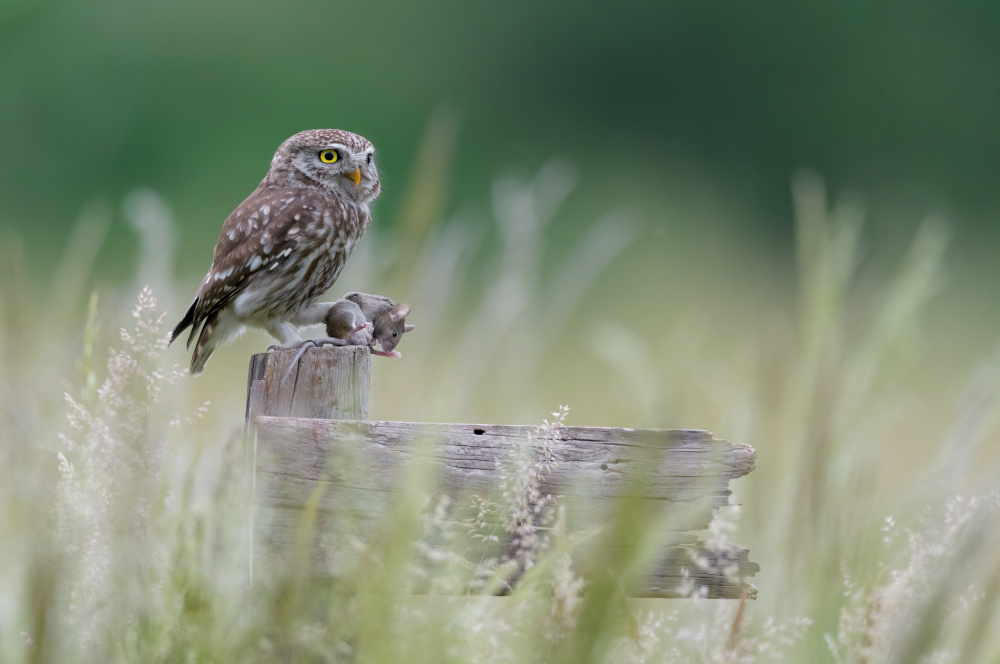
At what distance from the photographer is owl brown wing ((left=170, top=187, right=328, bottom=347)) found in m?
2.42

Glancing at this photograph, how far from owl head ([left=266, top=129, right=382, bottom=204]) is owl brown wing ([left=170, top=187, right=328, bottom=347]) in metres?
0.14

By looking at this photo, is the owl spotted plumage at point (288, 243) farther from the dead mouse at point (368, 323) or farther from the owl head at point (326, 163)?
the dead mouse at point (368, 323)

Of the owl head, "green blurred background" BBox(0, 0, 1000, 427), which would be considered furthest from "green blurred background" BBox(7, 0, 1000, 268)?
the owl head

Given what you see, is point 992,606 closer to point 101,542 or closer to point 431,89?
point 101,542

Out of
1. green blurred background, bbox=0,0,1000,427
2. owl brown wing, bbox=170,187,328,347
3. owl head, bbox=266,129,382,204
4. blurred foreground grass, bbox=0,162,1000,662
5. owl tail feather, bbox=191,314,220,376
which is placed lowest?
blurred foreground grass, bbox=0,162,1000,662

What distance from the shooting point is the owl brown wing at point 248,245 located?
7.93ft

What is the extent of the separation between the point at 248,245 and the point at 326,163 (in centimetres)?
32

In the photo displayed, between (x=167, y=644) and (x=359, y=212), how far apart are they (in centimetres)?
165

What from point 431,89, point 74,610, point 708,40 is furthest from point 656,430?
point 708,40

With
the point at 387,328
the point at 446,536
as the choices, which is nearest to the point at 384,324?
the point at 387,328

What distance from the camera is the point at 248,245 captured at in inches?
95.8

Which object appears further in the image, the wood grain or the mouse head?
the mouse head

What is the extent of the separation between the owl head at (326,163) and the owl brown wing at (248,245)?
14 cm

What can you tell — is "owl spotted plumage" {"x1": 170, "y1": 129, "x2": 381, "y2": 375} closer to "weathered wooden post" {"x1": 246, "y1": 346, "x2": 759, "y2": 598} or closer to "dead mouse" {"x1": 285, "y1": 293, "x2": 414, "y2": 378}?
"dead mouse" {"x1": 285, "y1": 293, "x2": 414, "y2": 378}
